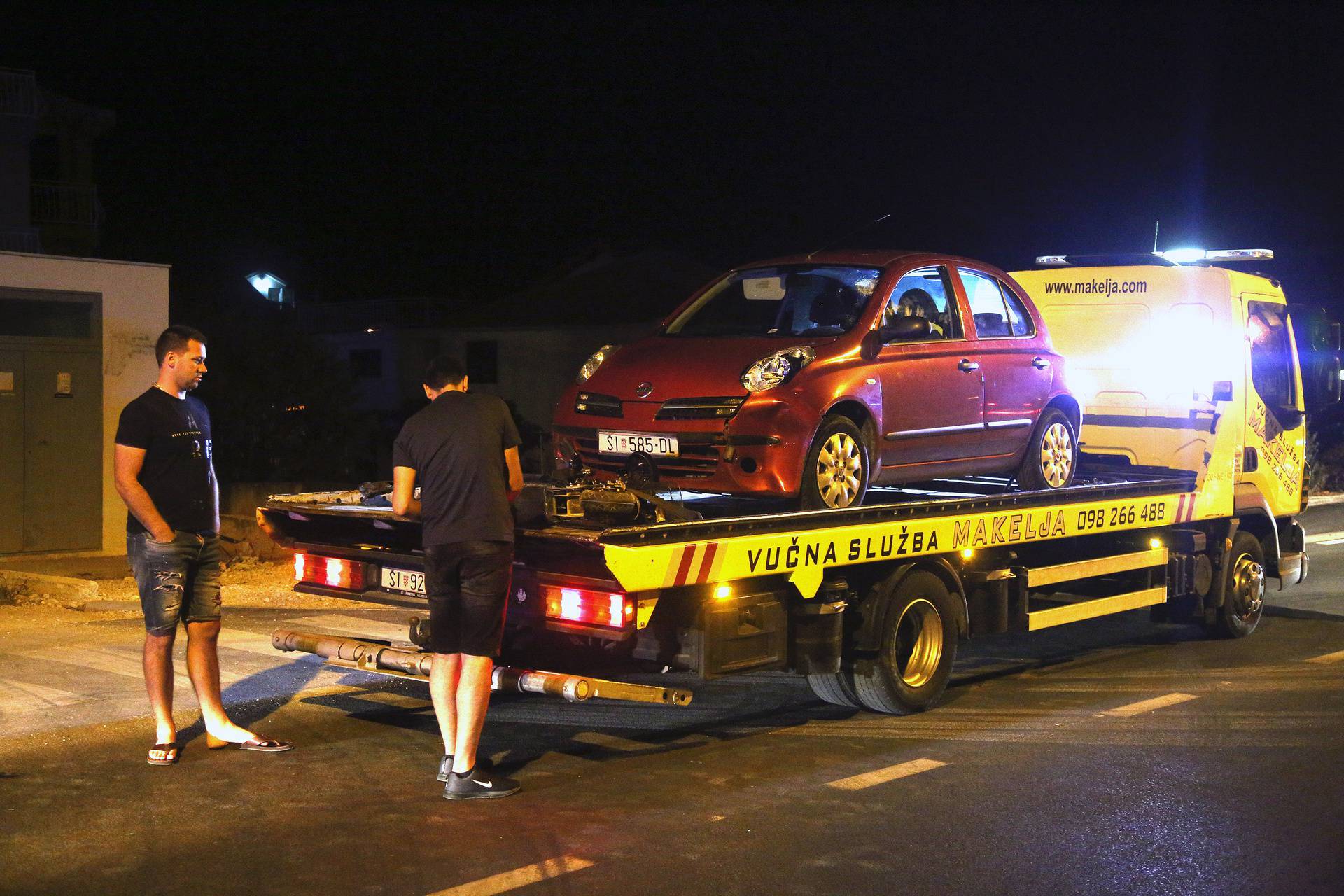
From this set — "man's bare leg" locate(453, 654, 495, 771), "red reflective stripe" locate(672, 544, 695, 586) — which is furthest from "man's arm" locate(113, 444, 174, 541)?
"red reflective stripe" locate(672, 544, 695, 586)

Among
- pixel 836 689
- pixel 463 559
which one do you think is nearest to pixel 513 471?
pixel 463 559

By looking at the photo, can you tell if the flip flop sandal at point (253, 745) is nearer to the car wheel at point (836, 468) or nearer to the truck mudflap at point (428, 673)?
the truck mudflap at point (428, 673)

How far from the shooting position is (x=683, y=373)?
7547mm

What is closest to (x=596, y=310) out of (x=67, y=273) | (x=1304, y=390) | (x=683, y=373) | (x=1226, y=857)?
(x=67, y=273)

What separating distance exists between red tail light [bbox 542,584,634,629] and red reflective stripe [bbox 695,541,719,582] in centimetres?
34

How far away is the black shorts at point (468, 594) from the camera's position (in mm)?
5914

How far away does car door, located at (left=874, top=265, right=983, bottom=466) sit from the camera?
7875mm

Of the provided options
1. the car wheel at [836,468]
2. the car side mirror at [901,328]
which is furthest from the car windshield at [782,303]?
the car wheel at [836,468]

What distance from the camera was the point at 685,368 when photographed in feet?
24.9

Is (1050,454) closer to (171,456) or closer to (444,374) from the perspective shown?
(444,374)

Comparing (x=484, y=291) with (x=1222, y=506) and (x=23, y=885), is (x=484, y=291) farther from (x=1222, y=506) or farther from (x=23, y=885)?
(x=23, y=885)

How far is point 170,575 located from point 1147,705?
523 cm

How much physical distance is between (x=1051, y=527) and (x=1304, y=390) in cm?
384

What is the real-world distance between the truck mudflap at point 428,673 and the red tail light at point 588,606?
0.85ft
